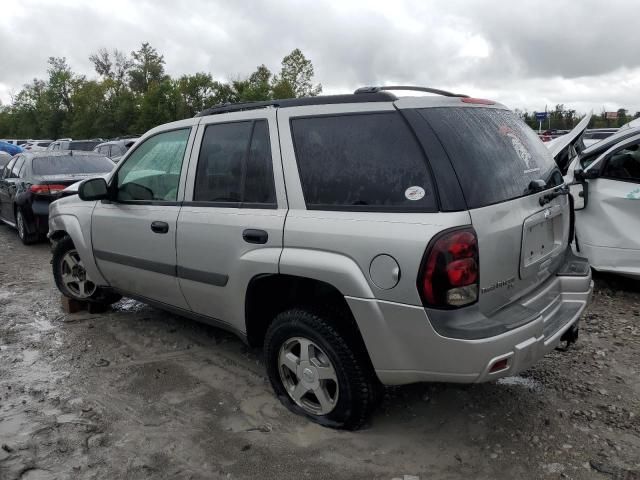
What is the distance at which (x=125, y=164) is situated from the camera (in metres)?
4.31

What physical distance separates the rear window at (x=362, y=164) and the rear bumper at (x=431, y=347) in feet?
1.72

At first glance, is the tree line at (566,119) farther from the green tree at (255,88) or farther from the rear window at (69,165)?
the rear window at (69,165)

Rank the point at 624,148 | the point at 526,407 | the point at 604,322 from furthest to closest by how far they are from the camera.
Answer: the point at 624,148 → the point at 604,322 → the point at 526,407

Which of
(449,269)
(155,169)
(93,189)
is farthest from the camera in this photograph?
(93,189)

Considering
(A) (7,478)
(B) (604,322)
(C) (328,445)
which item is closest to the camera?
(A) (7,478)

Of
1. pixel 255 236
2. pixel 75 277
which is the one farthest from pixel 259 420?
pixel 75 277

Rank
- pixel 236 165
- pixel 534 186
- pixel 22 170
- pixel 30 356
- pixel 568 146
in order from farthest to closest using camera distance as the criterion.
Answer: pixel 22 170 < pixel 568 146 < pixel 30 356 < pixel 236 165 < pixel 534 186

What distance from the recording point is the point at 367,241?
8.63ft

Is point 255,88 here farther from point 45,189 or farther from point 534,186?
point 534,186

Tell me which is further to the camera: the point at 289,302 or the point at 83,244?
the point at 83,244

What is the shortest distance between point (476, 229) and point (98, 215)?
3.19 meters

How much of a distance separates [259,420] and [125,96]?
176 ft

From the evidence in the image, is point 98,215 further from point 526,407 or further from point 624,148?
point 624,148

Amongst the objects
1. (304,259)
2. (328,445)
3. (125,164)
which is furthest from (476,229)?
(125,164)
